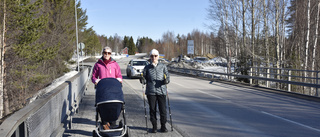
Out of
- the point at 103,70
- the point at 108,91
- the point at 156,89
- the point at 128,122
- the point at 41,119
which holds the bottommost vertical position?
the point at 128,122

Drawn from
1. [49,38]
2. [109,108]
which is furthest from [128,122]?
[49,38]

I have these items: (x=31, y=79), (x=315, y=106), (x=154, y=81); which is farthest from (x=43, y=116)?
(x=31, y=79)

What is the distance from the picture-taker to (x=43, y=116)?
457cm

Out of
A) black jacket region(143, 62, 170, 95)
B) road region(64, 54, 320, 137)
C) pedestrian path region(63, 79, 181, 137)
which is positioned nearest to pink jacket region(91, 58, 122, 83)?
black jacket region(143, 62, 170, 95)

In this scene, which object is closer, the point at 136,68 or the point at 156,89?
the point at 156,89

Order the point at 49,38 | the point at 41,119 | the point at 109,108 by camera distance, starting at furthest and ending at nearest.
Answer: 1. the point at 49,38
2. the point at 109,108
3. the point at 41,119

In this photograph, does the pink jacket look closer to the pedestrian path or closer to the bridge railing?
the bridge railing

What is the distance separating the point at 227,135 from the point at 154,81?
2.11m

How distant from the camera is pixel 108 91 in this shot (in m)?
5.15

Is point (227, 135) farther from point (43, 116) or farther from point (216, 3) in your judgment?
point (216, 3)

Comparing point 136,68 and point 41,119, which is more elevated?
point 136,68

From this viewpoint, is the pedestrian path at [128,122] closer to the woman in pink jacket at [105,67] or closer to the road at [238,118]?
the road at [238,118]

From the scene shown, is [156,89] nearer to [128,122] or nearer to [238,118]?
[128,122]

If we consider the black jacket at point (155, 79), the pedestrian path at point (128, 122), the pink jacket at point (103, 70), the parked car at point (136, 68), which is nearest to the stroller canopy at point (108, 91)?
the pink jacket at point (103, 70)
